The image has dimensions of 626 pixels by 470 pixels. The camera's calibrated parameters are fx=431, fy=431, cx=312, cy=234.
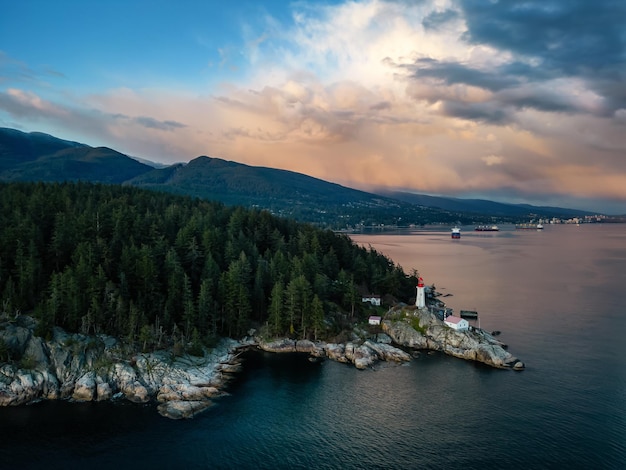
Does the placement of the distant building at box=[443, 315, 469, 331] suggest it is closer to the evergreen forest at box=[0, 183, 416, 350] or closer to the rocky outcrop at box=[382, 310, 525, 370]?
the rocky outcrop at box=[382, 310, 525, 370]

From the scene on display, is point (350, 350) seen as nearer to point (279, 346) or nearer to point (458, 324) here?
point (279, 346)

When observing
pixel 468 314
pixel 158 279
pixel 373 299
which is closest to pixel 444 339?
pixel 373 299

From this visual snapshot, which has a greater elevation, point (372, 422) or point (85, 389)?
point (372, 422)

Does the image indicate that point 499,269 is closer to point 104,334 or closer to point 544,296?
point 544,296

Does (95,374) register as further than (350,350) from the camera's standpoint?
No

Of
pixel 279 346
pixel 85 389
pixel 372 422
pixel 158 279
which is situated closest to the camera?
pixel 372 422
